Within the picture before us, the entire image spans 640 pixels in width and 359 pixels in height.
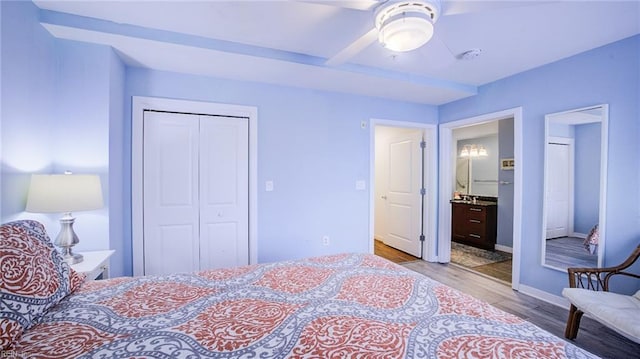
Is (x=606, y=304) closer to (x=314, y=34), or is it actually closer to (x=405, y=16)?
(x=405, y=16)

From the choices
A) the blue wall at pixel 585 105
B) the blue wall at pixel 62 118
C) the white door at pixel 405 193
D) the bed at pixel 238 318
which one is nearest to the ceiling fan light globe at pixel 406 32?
the bed at pixel 238 318

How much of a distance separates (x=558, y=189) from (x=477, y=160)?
9.45ft

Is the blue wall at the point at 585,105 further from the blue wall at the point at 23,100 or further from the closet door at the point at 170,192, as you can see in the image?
the blue wall at the point at 23,100

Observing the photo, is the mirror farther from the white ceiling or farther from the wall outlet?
the wall outlet

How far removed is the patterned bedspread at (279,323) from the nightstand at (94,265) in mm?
367

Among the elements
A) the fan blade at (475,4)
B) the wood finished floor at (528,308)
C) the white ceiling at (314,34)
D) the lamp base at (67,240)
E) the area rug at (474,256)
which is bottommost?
the wood finished floor at (528,308)

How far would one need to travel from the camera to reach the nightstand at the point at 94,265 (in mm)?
1726

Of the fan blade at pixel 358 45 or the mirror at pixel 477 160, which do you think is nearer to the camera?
the fan blade at pixel 358 45

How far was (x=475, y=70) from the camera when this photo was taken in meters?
2.91

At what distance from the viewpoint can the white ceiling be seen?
1.86m

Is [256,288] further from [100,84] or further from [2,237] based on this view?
[100,84]

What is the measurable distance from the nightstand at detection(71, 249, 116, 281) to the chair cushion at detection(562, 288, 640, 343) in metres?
3.14

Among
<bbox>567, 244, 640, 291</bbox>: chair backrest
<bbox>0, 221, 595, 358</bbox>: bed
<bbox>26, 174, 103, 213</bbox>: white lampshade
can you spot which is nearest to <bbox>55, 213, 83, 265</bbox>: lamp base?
<bbox>26, 174, 103, 213</bbox>: white lampshade

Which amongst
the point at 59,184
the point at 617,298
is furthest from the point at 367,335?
the point at 617,298
